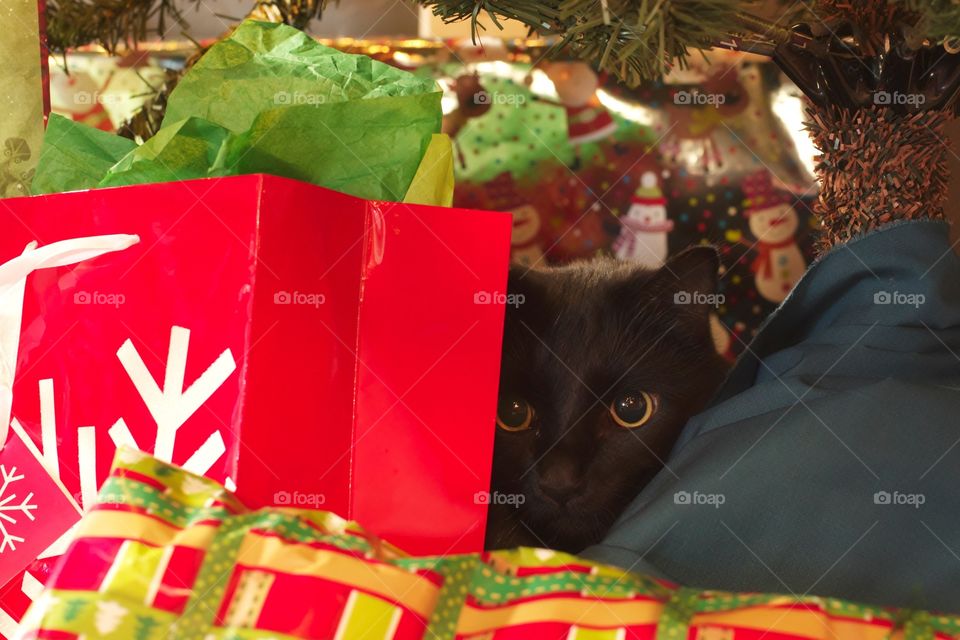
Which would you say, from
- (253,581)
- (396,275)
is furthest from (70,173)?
(253,581)

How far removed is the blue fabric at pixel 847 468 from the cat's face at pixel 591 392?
0.14 metres

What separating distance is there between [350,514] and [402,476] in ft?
0.14

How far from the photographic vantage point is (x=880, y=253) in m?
0.60

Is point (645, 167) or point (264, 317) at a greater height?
point (645, 167)

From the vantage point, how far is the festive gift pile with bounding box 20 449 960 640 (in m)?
0.38

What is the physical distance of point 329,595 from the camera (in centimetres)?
39

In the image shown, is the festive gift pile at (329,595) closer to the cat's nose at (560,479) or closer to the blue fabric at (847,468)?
the blue fabric at (847,468)

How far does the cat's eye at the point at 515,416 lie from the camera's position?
29.2 inches

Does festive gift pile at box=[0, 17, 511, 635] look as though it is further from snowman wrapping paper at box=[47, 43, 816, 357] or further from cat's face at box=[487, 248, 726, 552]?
snowman wrapping paper at box=[47, 43, 816, 357]

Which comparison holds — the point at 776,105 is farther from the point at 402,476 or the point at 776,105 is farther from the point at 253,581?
the point at 253,581

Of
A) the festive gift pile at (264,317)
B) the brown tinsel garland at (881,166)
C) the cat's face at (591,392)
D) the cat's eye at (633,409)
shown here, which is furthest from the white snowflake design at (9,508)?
the brown tinsel garland at (881,166)

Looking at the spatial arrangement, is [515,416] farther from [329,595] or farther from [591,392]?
[329,595]

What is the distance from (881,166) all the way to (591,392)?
0.98 feet

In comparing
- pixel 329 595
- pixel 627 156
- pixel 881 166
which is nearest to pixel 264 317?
pixel 329 595
